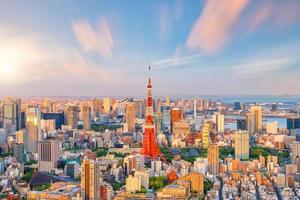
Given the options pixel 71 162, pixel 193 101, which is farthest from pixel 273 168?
pixel 71 162

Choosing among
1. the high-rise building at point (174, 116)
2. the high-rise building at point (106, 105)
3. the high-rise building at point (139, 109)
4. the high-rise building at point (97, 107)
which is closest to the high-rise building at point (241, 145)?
the high-rise building at point (174, 116)

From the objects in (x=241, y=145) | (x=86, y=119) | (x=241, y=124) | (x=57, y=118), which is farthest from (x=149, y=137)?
(x=86, y=119)

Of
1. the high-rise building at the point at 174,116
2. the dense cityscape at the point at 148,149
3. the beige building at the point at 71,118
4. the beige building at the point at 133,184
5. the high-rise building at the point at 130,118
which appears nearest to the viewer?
the beige building at the point at 133,184

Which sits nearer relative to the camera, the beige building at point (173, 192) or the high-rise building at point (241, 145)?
the beige building at point (173, 192)

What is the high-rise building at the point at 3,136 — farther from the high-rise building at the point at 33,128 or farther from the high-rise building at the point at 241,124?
the high-rise building at the point at 241,124

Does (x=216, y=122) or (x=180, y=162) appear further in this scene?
(x=216, y=122)

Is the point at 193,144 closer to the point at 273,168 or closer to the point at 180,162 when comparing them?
the point at 180,162
